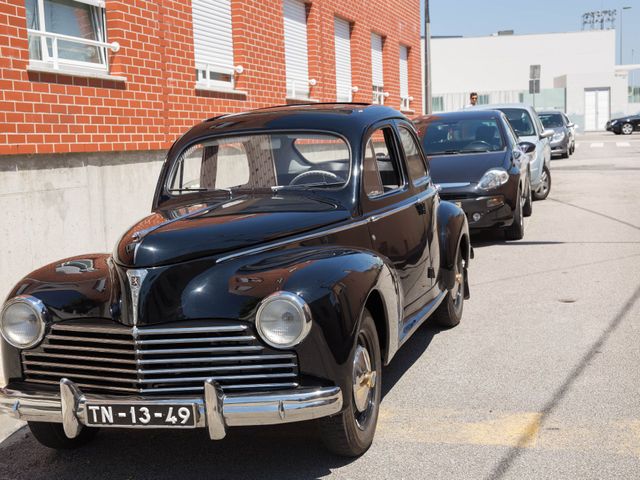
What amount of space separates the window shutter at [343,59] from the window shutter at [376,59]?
5.83 ft

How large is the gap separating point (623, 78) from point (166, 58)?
57010 mm

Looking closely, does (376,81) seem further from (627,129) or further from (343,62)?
(627,129)

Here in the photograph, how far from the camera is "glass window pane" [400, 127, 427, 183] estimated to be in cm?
589

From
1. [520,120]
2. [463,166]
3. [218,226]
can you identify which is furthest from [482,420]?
[520,120]

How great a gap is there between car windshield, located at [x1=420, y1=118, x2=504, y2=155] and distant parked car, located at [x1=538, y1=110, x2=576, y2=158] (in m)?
17.4

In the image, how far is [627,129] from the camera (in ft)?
160

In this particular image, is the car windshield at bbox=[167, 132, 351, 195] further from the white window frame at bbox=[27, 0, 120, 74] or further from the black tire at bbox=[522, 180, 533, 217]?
the black tire at bbox=[522, 180, 533, 217]

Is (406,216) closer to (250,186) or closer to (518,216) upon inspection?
(250,186)

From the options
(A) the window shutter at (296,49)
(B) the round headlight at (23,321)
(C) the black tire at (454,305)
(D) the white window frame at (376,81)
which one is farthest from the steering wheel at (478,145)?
(D) the white window frame at (376,81)

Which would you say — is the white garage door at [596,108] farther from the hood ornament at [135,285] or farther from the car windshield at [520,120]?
the hood ornament at [135,285]

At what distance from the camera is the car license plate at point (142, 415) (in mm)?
3664

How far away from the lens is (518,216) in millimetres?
11297

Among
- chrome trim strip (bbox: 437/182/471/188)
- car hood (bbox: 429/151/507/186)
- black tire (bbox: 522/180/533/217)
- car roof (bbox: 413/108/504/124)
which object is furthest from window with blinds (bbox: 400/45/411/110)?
chrome trim strip (bbox: 437/182/471/188)

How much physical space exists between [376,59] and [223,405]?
1840 centimetres
